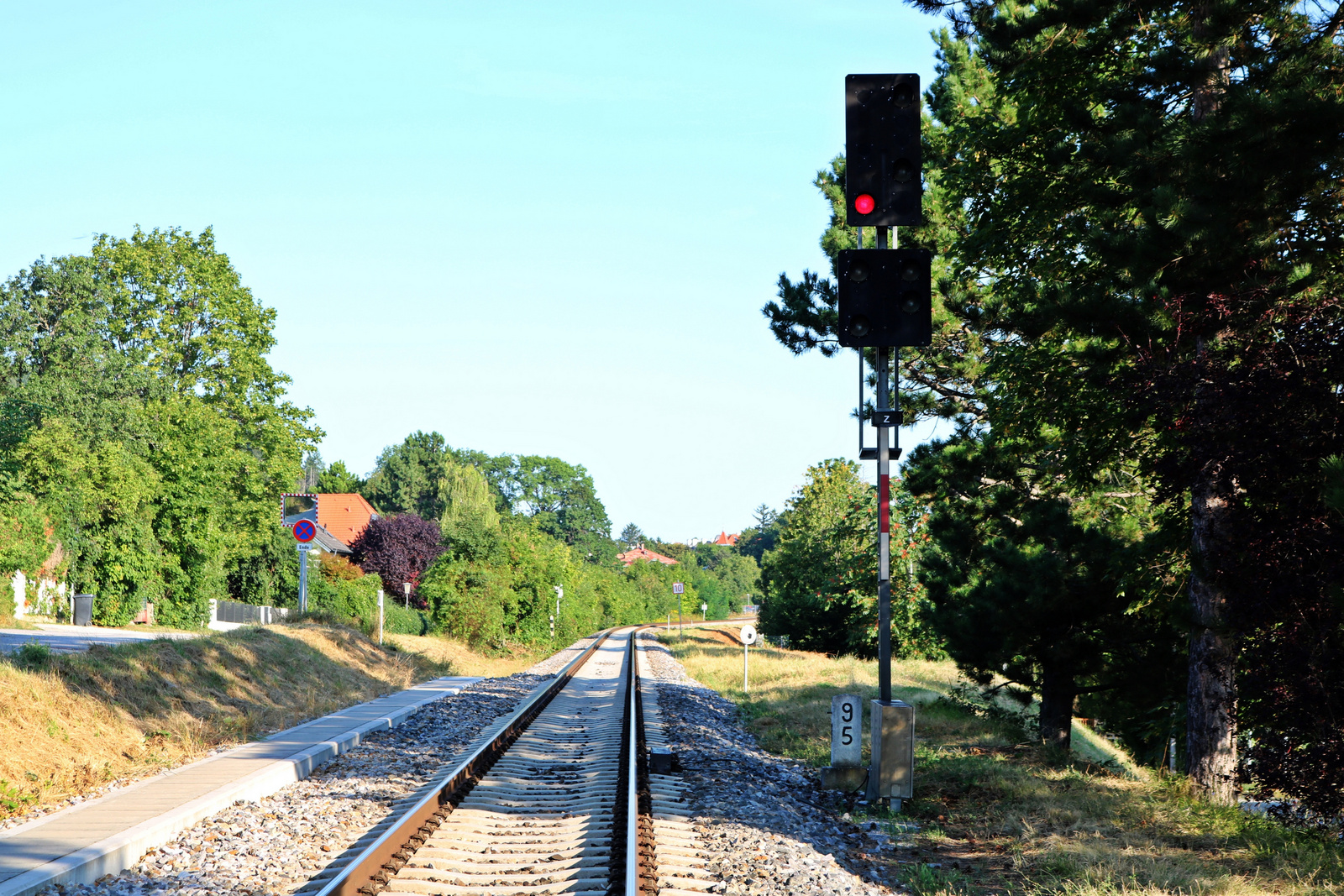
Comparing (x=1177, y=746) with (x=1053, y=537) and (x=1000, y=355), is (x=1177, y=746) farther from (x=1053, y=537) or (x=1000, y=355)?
(x=1000, y=355)

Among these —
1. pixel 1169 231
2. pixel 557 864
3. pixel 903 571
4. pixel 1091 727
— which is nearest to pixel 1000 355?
pixel 1169 231

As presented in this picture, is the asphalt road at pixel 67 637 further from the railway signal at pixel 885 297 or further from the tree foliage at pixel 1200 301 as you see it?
the tree foliage at pixel 1200 301

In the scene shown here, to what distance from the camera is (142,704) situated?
14.1 m

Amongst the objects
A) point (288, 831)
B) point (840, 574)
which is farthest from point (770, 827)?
point (840, 574)

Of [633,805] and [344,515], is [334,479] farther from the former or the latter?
[633,805]

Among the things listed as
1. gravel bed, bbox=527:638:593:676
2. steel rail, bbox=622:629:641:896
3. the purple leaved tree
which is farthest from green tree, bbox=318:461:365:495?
steel rail, bbox=622:629:641:896

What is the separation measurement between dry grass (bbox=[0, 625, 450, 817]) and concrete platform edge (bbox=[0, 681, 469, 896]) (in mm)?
1478

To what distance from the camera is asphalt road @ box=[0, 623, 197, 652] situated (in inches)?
790

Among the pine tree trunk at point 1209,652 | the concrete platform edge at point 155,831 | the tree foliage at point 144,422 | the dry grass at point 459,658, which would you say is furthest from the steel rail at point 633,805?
the tree foliage at point 144,422

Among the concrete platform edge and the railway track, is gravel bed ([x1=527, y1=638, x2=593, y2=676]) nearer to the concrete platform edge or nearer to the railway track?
the railway track

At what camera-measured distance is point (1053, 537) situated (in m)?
13.9

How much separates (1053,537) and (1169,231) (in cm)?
531

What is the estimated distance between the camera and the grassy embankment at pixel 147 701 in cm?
1062

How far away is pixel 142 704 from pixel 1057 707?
12.5 metres
